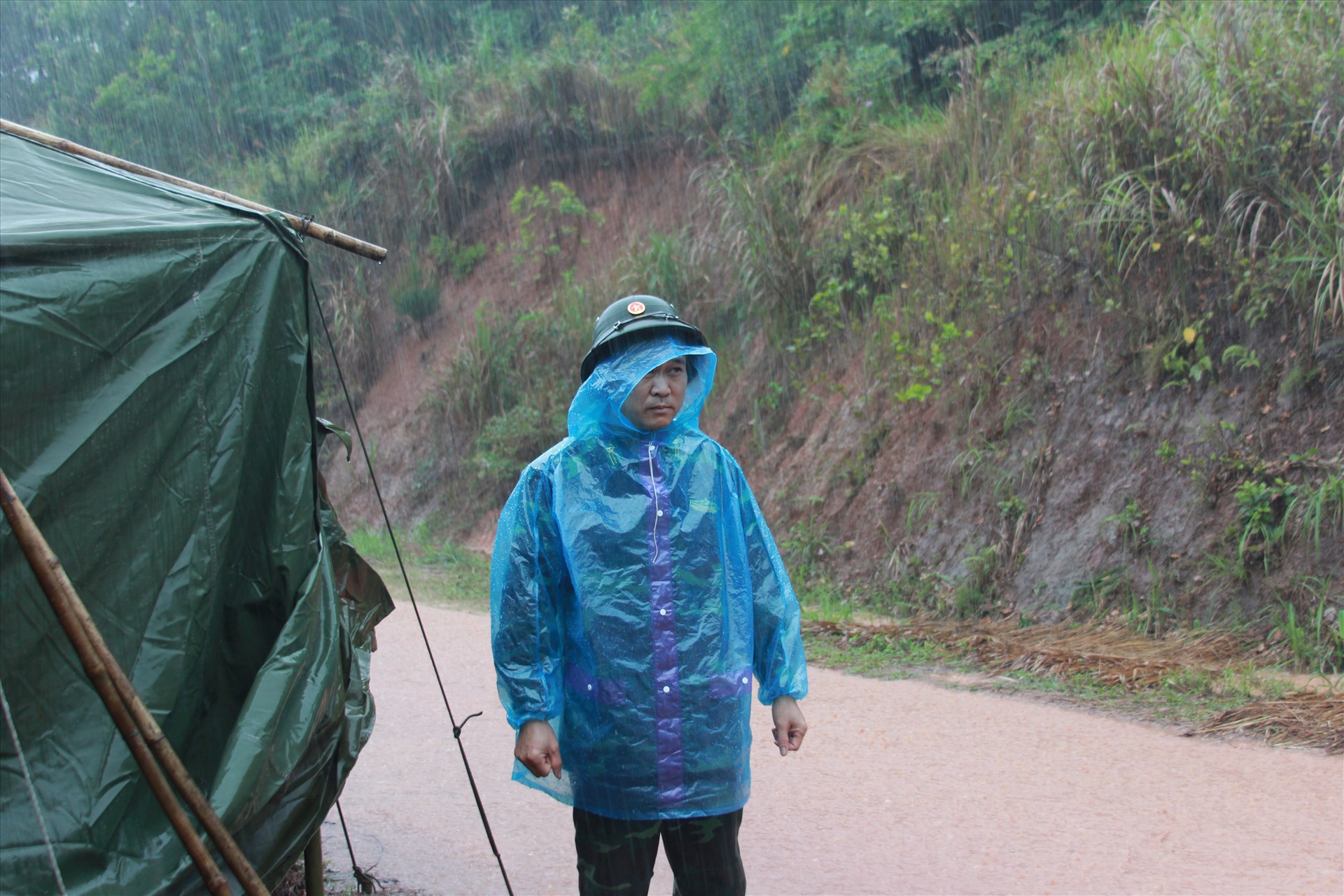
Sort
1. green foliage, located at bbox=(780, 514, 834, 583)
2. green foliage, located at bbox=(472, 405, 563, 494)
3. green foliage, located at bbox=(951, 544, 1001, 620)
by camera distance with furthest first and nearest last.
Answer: green foliage, located at bbox=(472, 405, 563, 494)
green foliage, located at bbox=(780, 514, 834, 583)
green foliage, located at bbox=(951, 544, 1001, 620)

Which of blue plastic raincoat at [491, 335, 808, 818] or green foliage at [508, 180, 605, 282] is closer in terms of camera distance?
blue plastic raincoat at [491, 335, 808, 818]

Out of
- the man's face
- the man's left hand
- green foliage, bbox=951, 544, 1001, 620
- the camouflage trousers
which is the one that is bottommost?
green foliage, bbox=951, 544, 1001, 620

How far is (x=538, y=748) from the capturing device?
8.71 ft

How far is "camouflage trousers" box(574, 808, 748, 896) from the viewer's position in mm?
2750

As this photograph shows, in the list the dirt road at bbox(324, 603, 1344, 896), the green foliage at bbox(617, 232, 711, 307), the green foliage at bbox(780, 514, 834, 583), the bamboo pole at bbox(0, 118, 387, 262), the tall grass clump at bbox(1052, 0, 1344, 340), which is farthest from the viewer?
the green foliage at bbox(617, 232, 711, 307)

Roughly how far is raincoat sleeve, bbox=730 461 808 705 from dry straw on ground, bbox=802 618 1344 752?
339 centimetres

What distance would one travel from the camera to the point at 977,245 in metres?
10.2

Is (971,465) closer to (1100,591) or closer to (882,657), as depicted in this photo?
(1100,591)

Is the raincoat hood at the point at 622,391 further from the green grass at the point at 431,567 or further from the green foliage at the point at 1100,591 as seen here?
the green grass at the point at 431,567

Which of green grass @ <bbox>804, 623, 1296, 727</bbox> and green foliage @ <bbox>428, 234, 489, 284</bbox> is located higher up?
green foliage @ <bbox>428, 234, 489, 284</bbox>

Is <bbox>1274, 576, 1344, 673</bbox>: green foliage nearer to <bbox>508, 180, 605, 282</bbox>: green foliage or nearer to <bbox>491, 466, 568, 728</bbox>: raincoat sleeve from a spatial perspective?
<bbox>491, 466, 568, 728</bbox>: raincoat sleeve

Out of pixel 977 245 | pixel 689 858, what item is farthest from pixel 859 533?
Answer: pixel 689 858

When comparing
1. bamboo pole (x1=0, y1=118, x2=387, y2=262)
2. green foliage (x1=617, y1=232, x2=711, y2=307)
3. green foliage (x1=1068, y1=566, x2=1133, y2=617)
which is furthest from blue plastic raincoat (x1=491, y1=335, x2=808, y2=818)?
green foliage (x1=617, y1=232, x2=711, y2=307)

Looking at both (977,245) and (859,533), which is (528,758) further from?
(977,245)
